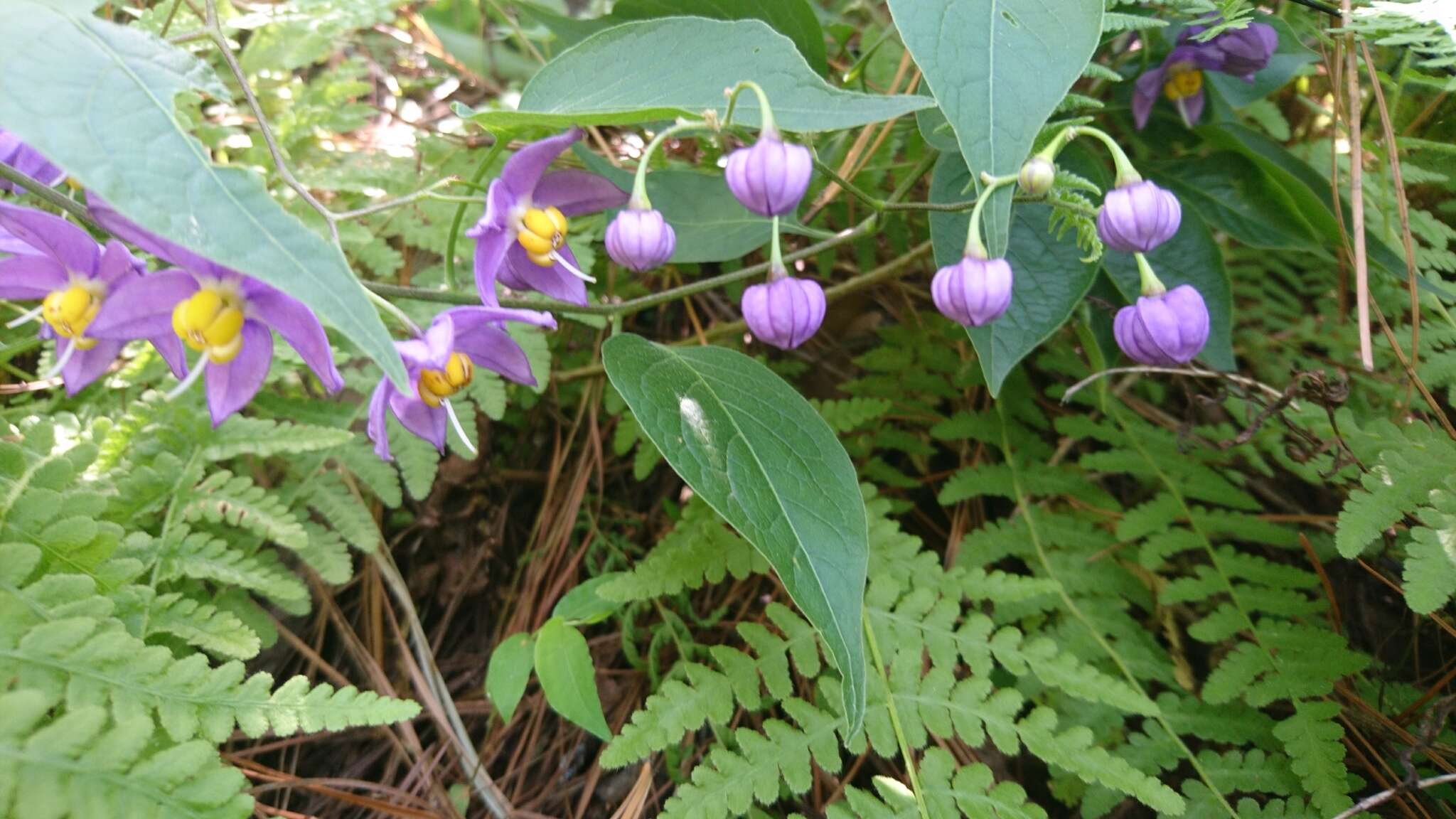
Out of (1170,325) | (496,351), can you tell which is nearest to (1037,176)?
(1170,325)

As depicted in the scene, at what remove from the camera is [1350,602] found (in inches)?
74.6

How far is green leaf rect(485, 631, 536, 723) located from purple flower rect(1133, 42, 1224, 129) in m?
1.75

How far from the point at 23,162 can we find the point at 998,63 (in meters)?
1.56

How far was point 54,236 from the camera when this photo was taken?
1331 millimetres

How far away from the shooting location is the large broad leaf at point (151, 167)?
89cm

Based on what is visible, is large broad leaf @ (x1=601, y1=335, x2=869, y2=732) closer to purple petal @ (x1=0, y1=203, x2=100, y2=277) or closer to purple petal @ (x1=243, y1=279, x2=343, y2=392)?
purple petal @ (x1=243, y1=279, x2=343, y2=392)

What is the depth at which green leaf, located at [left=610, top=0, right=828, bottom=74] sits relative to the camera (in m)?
1.78

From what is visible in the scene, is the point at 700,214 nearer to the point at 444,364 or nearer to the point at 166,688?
the point at 444,364

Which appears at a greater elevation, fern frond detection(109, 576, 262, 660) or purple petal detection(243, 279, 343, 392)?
purple petal detection(243, 279, 343, 392)

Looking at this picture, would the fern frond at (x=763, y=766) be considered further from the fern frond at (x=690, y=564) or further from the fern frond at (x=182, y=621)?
the fern frond at (x=182, y=621)

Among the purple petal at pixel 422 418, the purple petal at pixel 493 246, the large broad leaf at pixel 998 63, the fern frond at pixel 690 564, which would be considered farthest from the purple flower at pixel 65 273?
the large broad leaf at pixel 998 63

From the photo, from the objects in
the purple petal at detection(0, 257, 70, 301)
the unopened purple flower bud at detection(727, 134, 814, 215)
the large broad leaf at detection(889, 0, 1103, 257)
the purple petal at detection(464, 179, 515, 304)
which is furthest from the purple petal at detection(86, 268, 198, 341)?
the large broad leaf at detection(889, 0, 1103, 257)

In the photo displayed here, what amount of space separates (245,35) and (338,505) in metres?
1.99

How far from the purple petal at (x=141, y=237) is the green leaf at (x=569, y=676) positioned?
0.76 metres
